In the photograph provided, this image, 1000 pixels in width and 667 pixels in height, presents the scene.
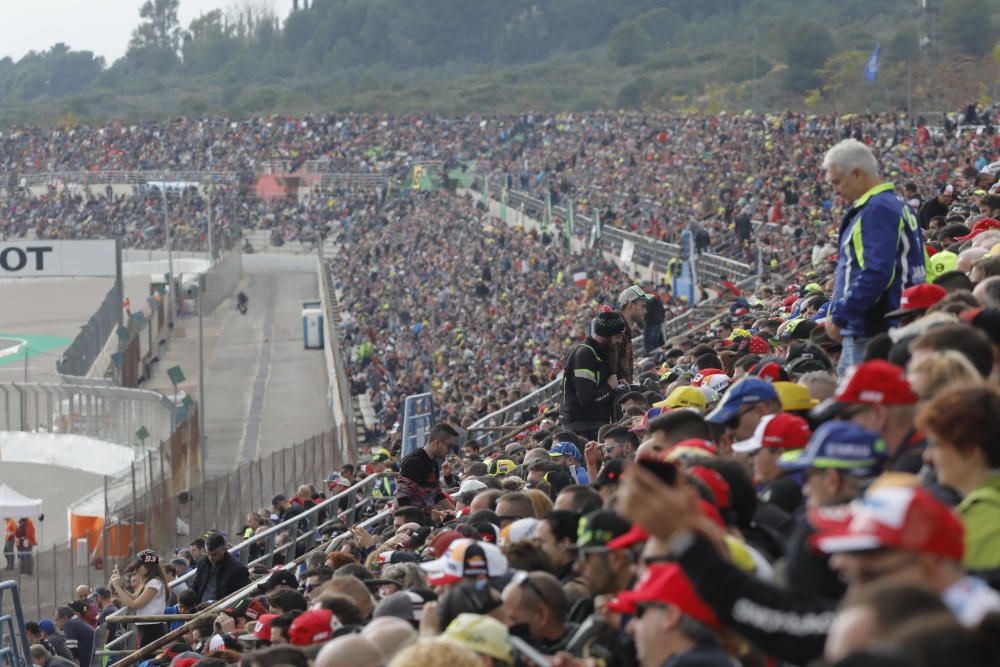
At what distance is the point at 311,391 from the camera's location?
1795 inches

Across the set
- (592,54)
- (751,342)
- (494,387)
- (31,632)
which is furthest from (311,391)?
(592,54)

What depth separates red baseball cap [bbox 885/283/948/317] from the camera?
722 cm

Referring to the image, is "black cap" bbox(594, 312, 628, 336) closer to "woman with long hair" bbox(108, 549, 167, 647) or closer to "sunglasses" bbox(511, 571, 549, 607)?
"woman with long hair" bbox(108, 549, 167, 647)

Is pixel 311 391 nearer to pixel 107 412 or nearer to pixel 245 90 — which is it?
pixel 107 412

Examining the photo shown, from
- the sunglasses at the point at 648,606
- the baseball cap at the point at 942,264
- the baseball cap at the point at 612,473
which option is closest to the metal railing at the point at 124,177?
the baseball cap at the point at 942,264

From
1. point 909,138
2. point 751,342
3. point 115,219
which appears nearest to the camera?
point 751,342

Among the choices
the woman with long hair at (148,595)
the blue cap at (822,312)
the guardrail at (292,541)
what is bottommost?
the guardrail at (292,541)

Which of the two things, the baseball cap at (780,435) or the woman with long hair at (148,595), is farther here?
the woman with long hair at (148,595)

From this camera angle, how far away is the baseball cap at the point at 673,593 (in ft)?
13.5

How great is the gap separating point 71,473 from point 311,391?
1673 cm

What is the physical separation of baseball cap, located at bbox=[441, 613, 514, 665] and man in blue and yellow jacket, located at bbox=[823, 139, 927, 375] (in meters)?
3.13

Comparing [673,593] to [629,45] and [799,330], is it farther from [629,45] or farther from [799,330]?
[629,45]

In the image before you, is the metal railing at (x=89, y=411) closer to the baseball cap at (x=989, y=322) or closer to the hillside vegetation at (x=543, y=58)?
the baseball cap at (x=989, y=322)

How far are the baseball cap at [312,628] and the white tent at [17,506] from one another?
729 inches
